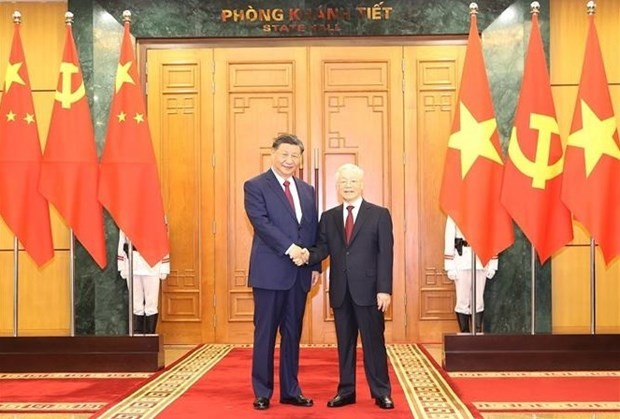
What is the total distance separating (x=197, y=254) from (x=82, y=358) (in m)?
2.10

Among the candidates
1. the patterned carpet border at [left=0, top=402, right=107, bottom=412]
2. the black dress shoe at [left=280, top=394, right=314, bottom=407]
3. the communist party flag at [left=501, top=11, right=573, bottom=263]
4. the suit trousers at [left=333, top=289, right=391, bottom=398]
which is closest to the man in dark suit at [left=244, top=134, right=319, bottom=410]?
the black dress shoe at [left=280, top=394, right=314, bottom=407]

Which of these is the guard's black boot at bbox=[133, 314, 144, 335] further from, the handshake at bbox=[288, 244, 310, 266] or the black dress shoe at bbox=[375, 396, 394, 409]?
the black dress shoe at bbox=[375, 396, 394, 409]

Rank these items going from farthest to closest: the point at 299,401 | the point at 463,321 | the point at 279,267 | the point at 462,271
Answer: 1. the point at 463,321
2. the point at 462,271
3. the point at 299,401
4. the point at 279,267

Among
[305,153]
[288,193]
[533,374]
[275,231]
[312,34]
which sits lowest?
[533,374]

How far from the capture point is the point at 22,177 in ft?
22.2

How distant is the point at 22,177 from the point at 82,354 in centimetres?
148

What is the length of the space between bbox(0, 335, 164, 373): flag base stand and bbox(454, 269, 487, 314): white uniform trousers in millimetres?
2862

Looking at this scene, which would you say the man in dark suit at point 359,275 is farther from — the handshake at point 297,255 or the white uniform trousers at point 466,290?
the white uniform trousers at point 466,290

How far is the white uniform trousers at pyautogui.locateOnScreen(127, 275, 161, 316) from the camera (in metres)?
8.03

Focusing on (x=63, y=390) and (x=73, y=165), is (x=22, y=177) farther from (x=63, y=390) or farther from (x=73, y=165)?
(x=63, y=390)

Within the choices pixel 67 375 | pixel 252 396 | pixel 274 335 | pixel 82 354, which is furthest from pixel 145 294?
pixel 274 335

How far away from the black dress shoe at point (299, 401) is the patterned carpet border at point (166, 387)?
746mm

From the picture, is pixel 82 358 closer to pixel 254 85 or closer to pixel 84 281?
pixel 84 281

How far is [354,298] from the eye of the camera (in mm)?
5027
